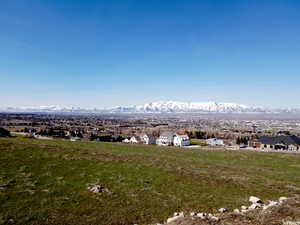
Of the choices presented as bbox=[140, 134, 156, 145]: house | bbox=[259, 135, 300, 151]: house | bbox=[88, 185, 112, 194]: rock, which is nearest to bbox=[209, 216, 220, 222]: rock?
bbox=[88, 185, 112, 194]: rock

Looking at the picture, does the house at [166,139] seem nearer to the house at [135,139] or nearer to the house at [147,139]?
the house at [147,139]

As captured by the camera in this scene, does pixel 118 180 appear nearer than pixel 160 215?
No

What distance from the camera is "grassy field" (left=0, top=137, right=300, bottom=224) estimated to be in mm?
11445

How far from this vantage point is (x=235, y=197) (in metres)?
15.1

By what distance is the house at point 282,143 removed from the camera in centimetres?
7669

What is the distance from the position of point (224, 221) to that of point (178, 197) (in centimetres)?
482

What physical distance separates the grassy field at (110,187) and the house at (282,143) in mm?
63362

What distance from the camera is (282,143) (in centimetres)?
7800

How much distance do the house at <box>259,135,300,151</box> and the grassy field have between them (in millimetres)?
63362

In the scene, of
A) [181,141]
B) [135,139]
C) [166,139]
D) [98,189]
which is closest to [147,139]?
[135,139]

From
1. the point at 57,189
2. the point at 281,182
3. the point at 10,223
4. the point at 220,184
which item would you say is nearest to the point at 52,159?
the point at 57,189

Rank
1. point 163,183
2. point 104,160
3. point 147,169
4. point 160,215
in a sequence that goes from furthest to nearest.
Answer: point 104,160 < point 147,169 < point 163,183 < point 160,215

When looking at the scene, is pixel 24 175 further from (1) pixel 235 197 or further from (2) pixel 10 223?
(1) pixel 235 197

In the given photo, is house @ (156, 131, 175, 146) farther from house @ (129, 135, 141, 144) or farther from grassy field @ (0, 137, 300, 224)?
grassy field @ (0, 137, 300, 224)
